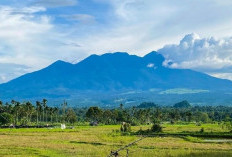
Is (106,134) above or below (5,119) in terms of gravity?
below

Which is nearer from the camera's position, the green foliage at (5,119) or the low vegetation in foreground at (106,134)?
the low vegetation in foreground at (106,134)

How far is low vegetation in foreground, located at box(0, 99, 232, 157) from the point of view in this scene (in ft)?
126

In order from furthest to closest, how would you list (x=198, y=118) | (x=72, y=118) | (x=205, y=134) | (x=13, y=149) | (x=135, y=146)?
1. (x=198, y=118)
2. (x=72, y=118)
3. (x=205, y=134)
4. (x=135, y=146)
5. (x=13, y=149)

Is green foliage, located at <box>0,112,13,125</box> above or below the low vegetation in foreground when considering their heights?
above

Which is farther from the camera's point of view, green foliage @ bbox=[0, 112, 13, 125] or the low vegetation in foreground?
green foliage @ bbox=[0, 112, 13, 125]

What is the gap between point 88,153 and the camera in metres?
36.4

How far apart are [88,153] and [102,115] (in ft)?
288

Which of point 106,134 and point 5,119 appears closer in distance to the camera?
point 106,134

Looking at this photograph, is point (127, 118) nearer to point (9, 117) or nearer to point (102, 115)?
point (102, 115)

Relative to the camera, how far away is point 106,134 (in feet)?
208

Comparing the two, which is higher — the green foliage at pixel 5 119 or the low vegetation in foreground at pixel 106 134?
the green foliage at pixel 5 119

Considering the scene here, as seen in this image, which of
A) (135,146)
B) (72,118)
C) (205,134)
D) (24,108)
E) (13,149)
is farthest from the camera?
(72,118)

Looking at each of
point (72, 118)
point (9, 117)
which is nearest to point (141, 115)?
point (72, 118)

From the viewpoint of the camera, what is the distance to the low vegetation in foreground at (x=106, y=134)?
38.3m
